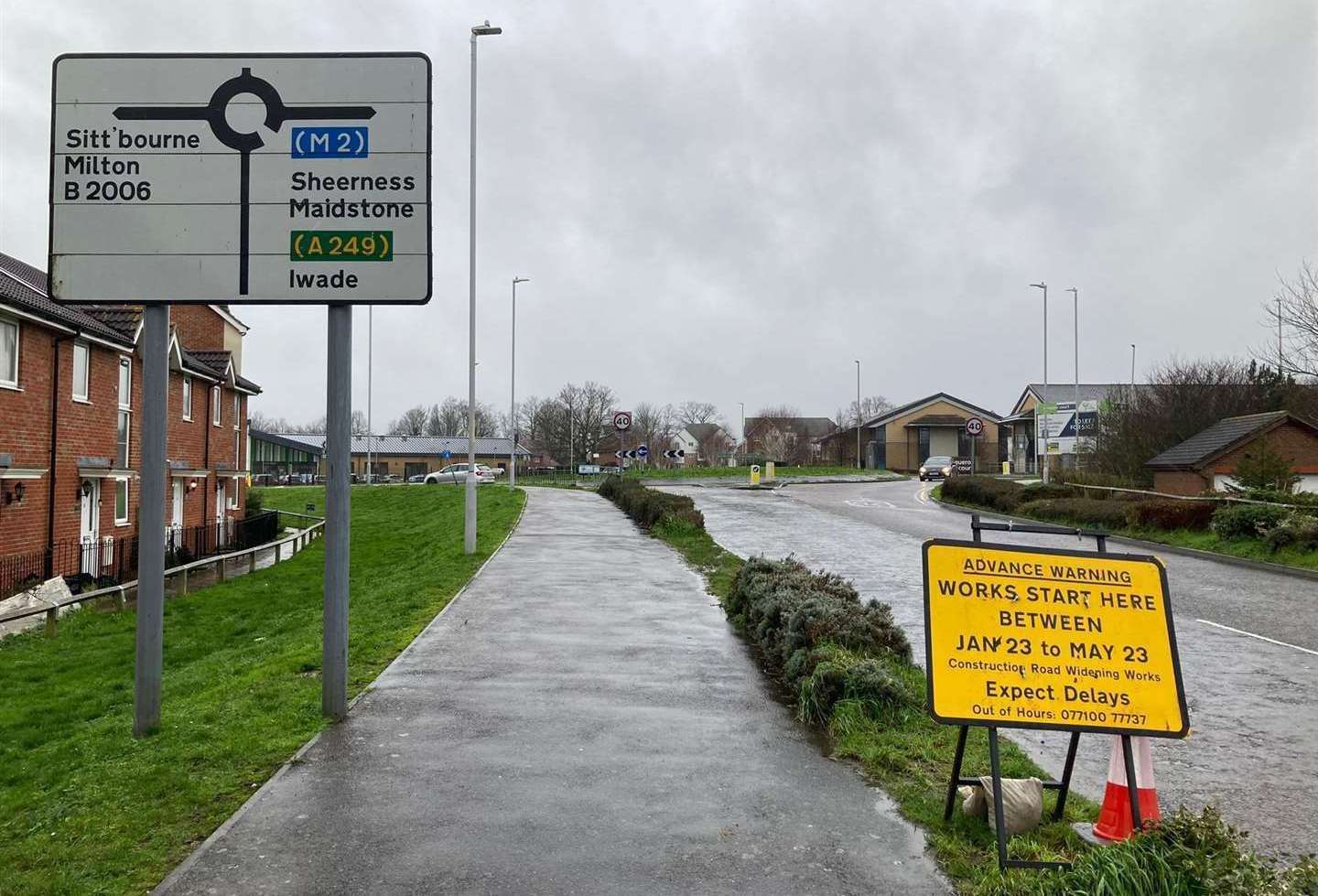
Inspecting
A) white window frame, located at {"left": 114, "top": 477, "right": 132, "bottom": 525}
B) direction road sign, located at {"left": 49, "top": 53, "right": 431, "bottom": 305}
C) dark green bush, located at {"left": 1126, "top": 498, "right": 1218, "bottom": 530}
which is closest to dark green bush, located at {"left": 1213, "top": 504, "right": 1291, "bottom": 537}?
dark green bush, located at {"left": 1126, "top": 498, "right": 1218, "bottom": 530}

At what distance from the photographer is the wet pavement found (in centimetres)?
551

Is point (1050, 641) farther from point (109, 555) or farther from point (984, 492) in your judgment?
point (984, 492)

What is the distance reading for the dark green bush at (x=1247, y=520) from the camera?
18844 mm

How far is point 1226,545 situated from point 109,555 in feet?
85.5

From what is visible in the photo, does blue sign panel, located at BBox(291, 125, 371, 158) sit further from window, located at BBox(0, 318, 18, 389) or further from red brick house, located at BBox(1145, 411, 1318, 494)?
red brick house, located at BBox(1145, 411, 1318, 494)

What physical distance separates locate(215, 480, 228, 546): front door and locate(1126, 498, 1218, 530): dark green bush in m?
28.4

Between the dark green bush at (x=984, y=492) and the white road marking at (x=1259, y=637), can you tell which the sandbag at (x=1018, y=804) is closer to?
the white road marking at (x=1259, y=637)

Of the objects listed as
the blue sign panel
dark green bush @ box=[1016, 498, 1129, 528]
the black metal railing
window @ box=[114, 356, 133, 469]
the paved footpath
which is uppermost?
the blue sign panel

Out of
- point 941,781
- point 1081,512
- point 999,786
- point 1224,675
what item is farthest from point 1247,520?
point 999,786

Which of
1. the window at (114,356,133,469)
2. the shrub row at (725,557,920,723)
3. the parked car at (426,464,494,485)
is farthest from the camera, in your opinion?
the parked car at (426,464,494,485)

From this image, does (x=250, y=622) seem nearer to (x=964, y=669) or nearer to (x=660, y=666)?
(x=660, y=666)

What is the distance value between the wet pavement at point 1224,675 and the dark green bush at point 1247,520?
142 centimetres

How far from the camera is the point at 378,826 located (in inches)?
182

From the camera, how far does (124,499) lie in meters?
25.4
